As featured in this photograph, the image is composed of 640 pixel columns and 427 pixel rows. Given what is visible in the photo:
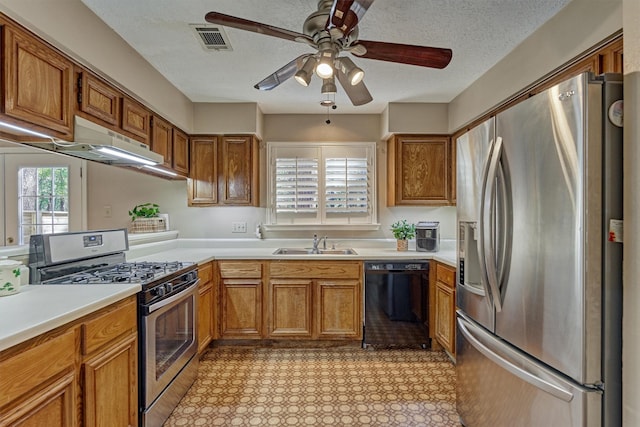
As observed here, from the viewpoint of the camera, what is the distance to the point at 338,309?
9.92 ft

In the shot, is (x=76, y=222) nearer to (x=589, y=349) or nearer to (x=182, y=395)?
(x=182, y=395)

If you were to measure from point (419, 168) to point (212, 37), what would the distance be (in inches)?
88.8

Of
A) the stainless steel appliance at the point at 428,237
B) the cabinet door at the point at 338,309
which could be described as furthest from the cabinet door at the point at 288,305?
the stainless steel appliance at the point at 428,237

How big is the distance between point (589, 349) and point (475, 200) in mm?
778

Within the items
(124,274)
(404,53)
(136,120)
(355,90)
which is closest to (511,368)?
(404,53)

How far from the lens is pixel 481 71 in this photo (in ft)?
8.68

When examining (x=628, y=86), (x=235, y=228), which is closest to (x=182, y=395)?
(x=235, y=228)

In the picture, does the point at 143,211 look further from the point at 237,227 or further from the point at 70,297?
the point at 70,297

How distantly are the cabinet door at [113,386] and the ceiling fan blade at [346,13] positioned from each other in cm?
172

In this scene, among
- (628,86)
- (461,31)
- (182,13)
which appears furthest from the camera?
(461,31)

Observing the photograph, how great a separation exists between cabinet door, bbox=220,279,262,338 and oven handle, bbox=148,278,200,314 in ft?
1.85

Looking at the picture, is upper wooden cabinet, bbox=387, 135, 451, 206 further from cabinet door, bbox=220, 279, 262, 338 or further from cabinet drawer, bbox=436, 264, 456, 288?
cabinet door, bbox=220, 279, 262, 338

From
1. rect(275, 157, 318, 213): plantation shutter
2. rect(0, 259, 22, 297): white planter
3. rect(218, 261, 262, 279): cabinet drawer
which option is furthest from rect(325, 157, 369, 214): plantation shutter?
rect(0, 259, 22, 297): white planter

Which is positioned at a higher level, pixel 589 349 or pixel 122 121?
pixel 122 121
